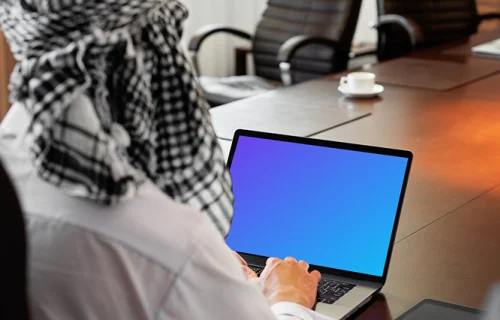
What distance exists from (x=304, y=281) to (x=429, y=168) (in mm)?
804

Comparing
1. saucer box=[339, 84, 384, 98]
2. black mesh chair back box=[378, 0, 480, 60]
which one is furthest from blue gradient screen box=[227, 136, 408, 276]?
black mesh chair back box=[378, 0, 480, 60]

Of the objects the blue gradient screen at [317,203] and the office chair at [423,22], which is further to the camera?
the office chair at [423,22]

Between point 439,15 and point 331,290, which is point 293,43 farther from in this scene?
point 331,290

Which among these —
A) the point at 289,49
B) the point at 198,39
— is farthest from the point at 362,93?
the point at 198,39

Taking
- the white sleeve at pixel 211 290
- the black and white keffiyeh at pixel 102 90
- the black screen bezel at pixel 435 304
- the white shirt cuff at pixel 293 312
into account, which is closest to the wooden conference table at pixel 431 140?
the black screen bezel at pixel 435 304

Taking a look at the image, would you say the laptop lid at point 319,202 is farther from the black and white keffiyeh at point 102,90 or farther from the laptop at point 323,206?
the black and white keffiyeh at point 102,90

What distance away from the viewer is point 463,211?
1.75 metres

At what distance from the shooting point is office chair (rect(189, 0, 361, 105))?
13.1 ft

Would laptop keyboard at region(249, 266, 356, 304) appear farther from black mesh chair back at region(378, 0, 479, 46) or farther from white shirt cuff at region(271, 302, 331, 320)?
black mesh chair back at region(378, 0, 479, 46)

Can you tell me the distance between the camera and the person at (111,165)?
0.86 m

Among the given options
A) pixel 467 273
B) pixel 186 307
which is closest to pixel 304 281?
pixel 467 273

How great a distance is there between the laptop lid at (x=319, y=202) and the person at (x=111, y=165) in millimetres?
461

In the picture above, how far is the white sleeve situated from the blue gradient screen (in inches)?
18.0

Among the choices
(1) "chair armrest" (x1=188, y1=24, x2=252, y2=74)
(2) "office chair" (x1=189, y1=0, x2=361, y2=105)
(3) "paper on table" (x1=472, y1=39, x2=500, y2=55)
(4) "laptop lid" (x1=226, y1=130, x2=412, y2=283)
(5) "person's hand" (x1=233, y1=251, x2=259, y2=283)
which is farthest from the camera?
(1) "chair armrest" (x1=188, y1=24, x2=252, y2=74)
